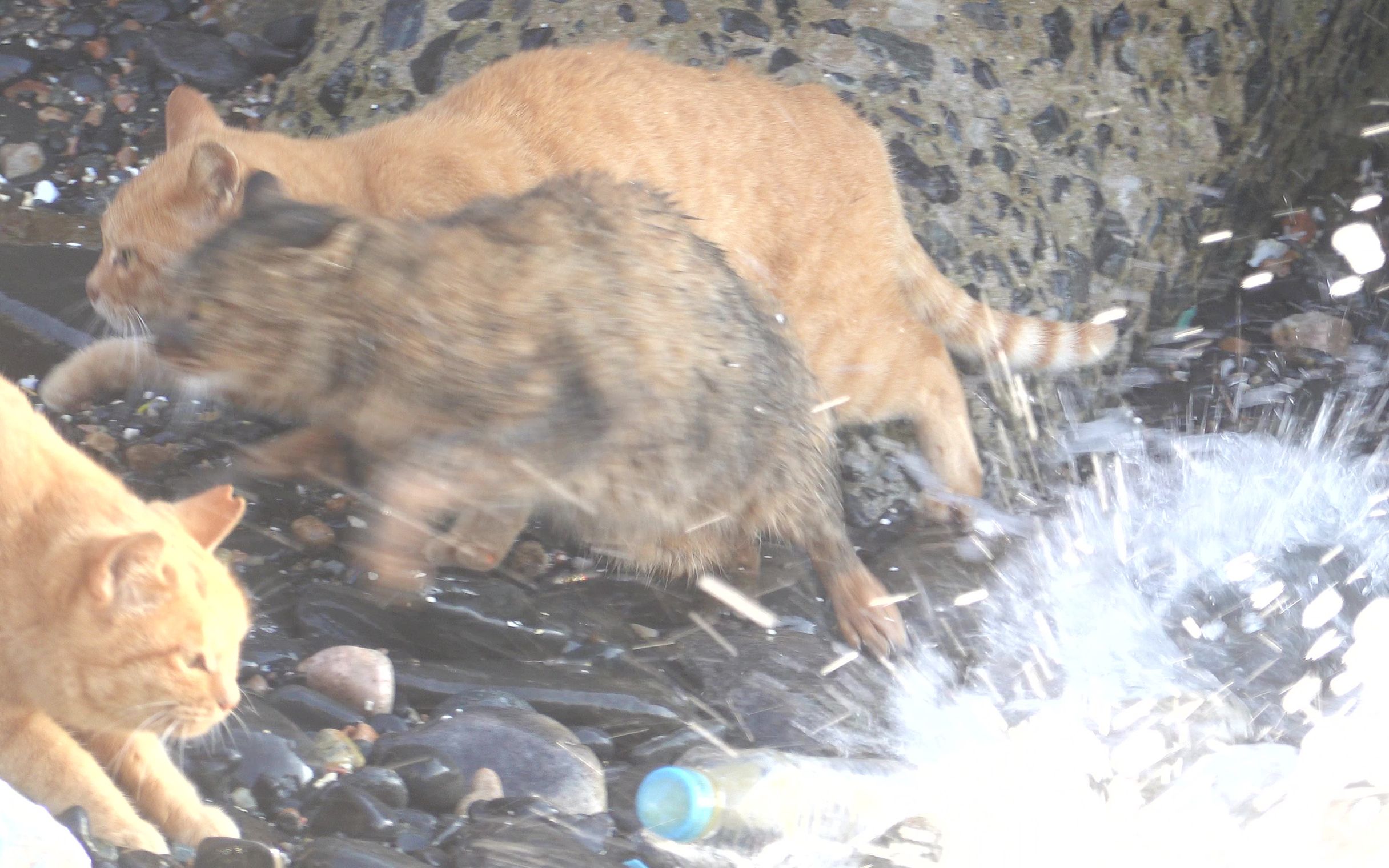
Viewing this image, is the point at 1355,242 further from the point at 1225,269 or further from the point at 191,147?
the point at 191,147

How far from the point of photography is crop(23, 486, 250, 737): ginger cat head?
1968 mm

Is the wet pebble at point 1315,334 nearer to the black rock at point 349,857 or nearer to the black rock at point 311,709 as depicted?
the black rock at point 311,709

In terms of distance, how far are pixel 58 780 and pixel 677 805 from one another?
3.68 ft

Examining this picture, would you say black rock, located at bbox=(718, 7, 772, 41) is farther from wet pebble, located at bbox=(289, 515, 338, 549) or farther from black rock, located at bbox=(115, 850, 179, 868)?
black rock, located at bbox=(115, 850, 179, 868)

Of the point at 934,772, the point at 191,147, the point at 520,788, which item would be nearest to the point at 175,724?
the point at 520,788

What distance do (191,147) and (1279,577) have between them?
3.47 m

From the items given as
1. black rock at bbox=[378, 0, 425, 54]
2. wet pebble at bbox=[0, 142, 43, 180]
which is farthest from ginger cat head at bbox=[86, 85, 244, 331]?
wet pebble at bbox=[0, 142, 43, 180]

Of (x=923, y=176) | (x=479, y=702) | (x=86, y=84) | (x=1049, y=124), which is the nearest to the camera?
(x=479, y=702)

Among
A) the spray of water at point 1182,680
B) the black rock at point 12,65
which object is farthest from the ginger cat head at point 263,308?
the black rock at point 12,65

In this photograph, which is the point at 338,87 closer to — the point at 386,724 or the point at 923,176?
the point at 923,176

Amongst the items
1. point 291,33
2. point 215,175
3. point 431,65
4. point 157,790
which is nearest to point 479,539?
point 215,175

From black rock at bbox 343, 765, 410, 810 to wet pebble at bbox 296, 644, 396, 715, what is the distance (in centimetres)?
32

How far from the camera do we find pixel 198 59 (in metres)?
5.41

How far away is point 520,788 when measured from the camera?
264 centimetres
